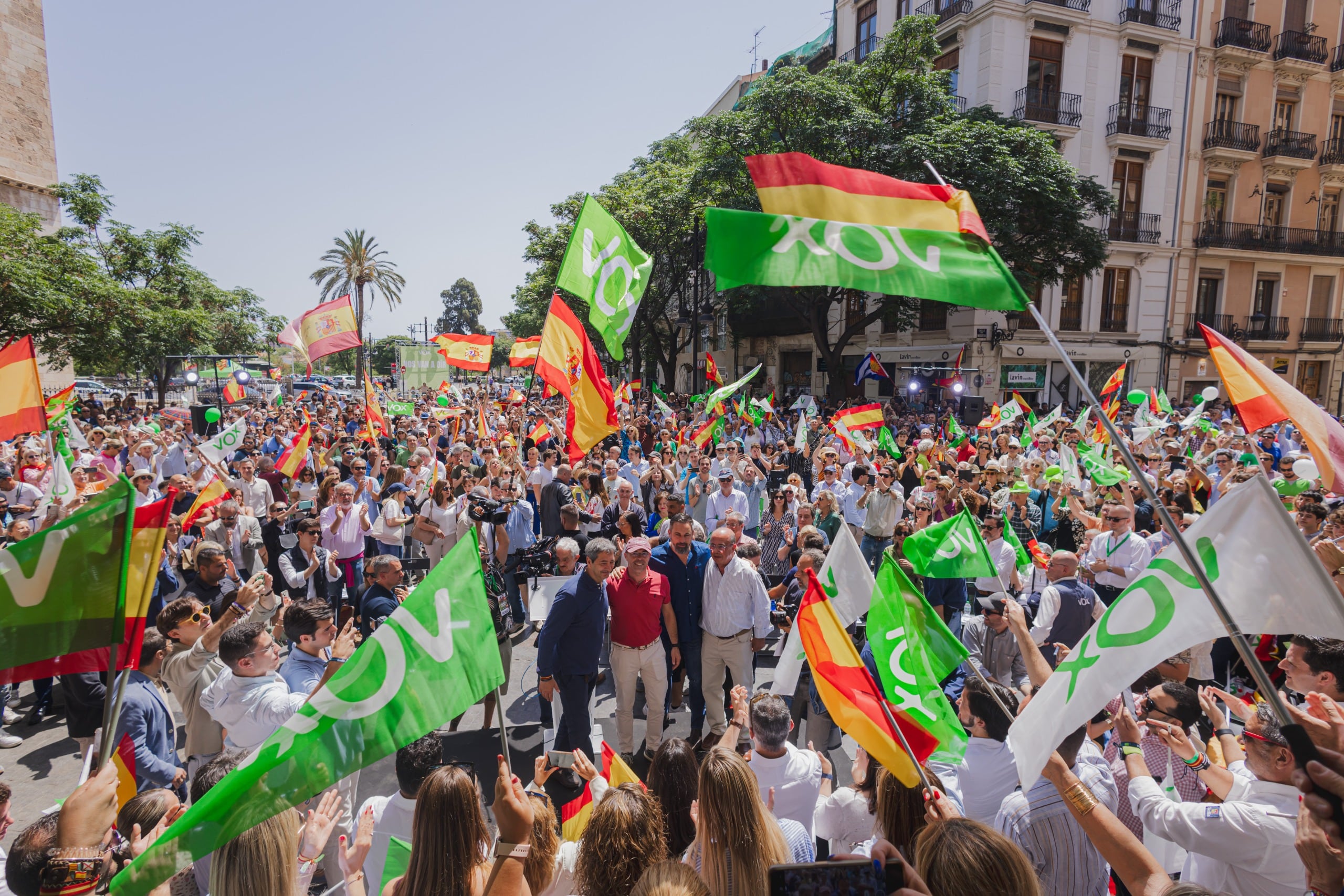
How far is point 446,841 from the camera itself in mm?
2369

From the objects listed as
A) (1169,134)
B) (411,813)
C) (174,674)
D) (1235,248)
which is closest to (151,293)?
(174,674)

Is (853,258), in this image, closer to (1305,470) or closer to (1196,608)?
(1196,608)

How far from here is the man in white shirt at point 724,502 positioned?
8.73m

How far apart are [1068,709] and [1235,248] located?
3949 centimetres

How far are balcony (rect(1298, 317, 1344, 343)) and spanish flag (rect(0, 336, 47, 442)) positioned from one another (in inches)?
1758

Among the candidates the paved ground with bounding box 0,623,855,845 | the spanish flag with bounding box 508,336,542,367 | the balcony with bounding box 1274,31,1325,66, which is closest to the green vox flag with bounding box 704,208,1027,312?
the paved ground with bounding box 0,623,855,845

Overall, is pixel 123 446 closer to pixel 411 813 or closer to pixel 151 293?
pixel 411 813

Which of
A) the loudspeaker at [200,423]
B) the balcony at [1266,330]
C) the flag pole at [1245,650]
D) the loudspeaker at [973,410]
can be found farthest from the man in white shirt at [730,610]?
the balcony at [1266,330]

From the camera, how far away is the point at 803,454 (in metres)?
14.2

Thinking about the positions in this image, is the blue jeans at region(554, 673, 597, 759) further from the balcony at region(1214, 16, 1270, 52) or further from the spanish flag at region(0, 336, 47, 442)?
the balcony at region(1214, 16, 1270, 52)

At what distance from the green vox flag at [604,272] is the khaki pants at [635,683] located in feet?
9.49

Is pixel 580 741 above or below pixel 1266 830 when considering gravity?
below

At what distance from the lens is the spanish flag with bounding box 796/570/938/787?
2.87 meters

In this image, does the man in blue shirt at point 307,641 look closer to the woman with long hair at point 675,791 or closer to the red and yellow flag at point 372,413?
the woman with long hair at point 675,791
